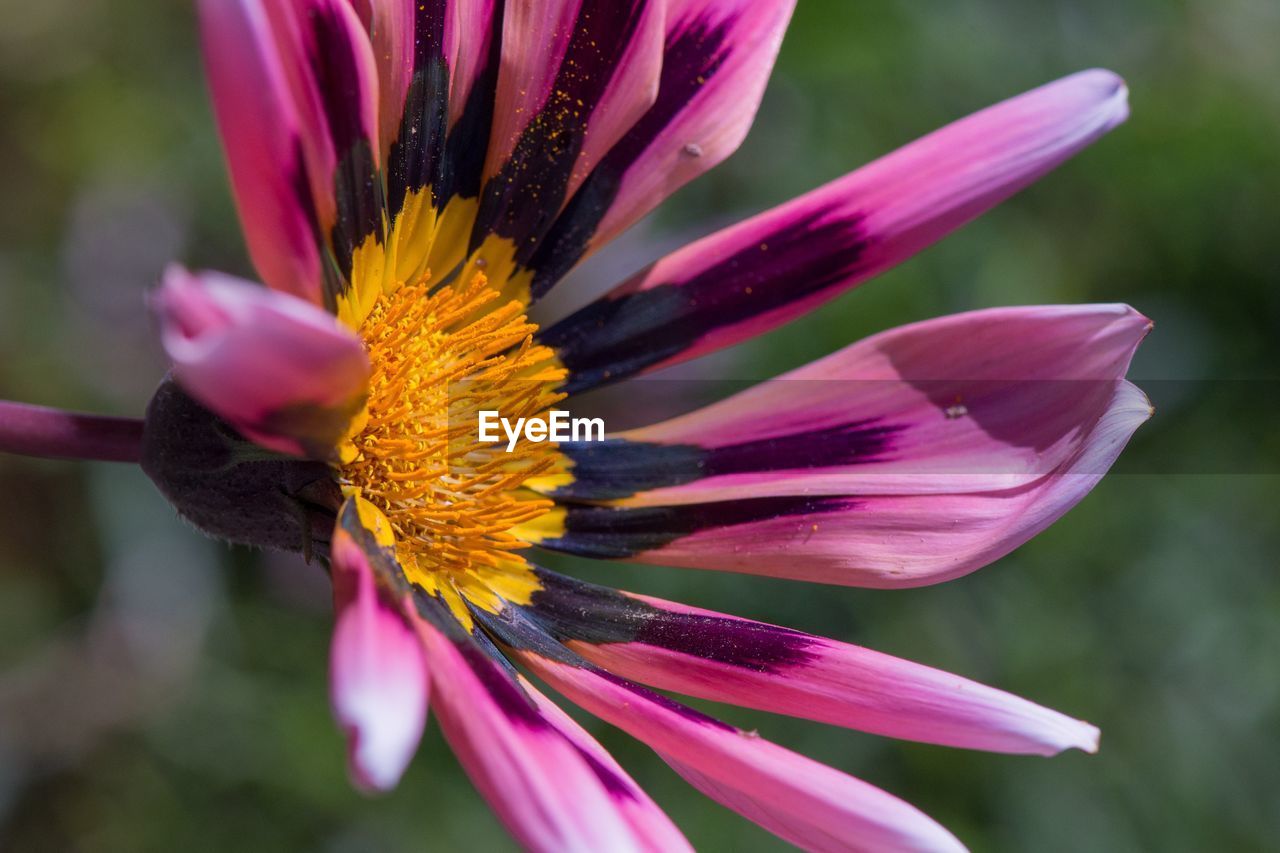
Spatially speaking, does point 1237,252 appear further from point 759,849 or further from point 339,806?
point 339,806

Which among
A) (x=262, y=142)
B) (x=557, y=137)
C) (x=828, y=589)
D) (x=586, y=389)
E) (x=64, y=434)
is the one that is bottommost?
(x=828, y=589)

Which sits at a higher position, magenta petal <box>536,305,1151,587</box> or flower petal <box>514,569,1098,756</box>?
magenta petal <box>536,305,1151,587</box>

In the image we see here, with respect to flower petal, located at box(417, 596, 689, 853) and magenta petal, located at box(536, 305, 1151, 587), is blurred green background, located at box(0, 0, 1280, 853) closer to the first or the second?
magenta petal, located at box(536, 305, 1151, 587)

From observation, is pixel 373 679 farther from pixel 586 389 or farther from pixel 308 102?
pixel 586 389

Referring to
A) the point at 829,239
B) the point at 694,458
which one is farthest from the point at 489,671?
the point at 829,239

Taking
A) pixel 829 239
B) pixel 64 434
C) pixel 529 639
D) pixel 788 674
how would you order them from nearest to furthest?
pixel 64 434 < pixel 788 674 < pixel 529 639 < pixel 829 239

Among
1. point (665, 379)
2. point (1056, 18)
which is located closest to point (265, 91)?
point (665, 379)

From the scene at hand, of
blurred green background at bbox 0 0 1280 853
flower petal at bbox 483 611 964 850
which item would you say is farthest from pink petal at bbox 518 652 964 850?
blurred green background at bbox 0 0 1280 853
